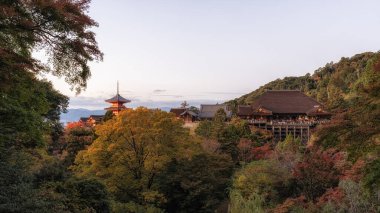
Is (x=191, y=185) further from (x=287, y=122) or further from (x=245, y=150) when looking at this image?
(x=287, y=122)

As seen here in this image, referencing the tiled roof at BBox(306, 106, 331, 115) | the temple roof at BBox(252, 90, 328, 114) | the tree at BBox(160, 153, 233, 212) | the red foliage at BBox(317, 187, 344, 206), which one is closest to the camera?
the red foliage at BBox(317, 187, 344, 206)

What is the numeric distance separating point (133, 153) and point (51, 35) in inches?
411

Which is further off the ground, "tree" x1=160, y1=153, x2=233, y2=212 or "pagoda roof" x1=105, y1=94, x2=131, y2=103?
"pagoda roof" x1=105, y1=94, x2=131, y2=103

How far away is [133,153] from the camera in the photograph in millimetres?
15750

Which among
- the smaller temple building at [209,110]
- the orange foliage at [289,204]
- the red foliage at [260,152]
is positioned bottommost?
the orange foliage at [289,204]

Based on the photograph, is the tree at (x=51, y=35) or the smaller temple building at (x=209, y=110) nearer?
the tree at (x=51, y=35)

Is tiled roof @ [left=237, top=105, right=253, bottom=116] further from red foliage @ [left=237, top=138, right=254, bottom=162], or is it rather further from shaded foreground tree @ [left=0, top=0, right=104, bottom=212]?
shaded foreground tree @ [left=0, top=0, right=104, bottom=212]

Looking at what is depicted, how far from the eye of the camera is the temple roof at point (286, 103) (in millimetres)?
38344

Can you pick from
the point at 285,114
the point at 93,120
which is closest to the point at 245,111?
the point at 285,114

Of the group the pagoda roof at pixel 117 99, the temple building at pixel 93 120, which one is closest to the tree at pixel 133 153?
the temple building at pixel 93 120

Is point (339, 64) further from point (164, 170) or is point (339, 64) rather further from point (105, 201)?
point (105, 201)

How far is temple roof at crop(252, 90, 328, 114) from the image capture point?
3834 centimetres

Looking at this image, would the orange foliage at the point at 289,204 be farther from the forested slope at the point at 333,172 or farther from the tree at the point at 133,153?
the tree at the point at 133,153

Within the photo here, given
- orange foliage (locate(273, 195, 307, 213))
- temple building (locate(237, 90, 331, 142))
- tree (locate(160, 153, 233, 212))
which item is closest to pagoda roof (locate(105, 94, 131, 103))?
temple building (locate(237, 90, 331, 142))
